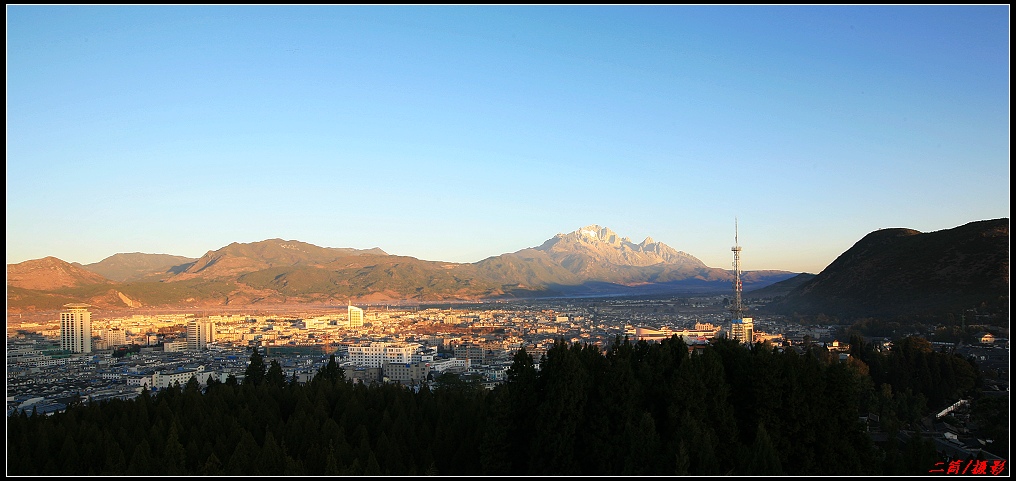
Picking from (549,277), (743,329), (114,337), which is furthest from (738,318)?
(114,337)

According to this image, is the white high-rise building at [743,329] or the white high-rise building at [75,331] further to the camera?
the white high-rise building at [75,331]

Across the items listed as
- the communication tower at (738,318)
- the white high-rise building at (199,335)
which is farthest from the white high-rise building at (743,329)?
the white high-rise building at (199,335)

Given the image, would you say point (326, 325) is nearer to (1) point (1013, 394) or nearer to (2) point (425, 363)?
(2) point (425, 363)

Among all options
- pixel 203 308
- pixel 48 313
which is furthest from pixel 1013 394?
pixel 203 308

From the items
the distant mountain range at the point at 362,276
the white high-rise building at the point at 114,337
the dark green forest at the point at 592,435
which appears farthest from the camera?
the distant mountain range at the point at 362,276

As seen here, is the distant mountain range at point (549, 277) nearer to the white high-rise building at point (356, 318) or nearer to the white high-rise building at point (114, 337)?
the white high-rise building at point (114, 337)

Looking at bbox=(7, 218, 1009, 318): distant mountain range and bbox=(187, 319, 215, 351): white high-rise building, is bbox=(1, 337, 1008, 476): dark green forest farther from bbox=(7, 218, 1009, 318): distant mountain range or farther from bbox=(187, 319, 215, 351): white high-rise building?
bbox=(187, 319, 215, 351): white high-rise building
